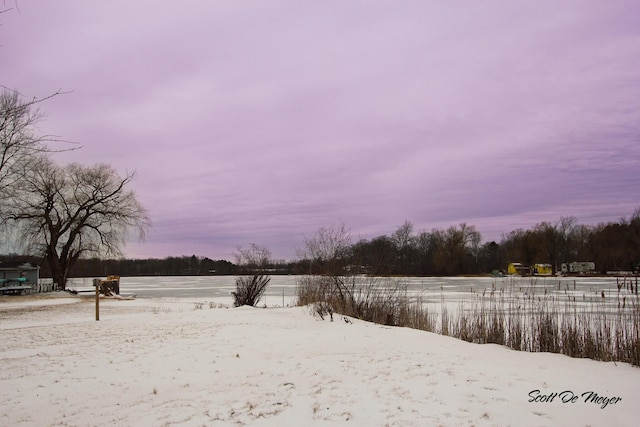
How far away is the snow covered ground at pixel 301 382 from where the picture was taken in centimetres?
526

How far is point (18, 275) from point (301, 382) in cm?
4120

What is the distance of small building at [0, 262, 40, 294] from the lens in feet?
117

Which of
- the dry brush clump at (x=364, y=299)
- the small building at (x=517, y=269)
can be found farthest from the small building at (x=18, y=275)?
the small building at (x=517, y=269)

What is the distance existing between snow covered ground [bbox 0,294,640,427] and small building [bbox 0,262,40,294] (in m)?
29.1

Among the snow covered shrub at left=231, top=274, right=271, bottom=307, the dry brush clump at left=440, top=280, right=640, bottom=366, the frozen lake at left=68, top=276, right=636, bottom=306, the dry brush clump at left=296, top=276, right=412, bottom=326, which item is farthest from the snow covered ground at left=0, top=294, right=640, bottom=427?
the snow covered shrub at left=231, top=274, right=271, bottom=307

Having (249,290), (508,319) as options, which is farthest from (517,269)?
(508,319)

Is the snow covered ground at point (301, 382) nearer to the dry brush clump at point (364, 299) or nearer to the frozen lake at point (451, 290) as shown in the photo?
the frozen lake at point (451, 290)

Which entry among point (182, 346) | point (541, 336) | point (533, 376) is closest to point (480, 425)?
point (533, 376)

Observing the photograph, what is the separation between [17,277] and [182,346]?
121 feet

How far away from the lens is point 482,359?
821 cm

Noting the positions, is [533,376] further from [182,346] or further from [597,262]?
[597,262]

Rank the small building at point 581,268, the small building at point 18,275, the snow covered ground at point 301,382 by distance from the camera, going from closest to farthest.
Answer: the snow covered ground at point 301,382 < the small building at point 18,275 < the small building at point 581,268

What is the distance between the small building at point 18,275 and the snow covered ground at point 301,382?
29.1m

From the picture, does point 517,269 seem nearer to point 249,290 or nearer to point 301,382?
point 249,290
